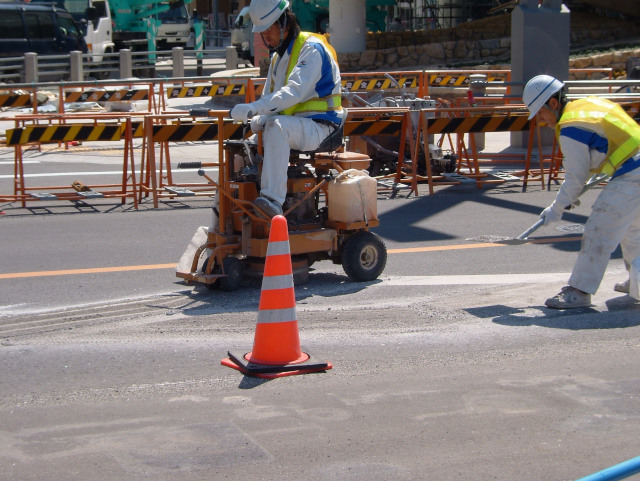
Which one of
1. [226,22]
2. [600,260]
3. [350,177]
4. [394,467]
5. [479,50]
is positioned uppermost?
[226,22]

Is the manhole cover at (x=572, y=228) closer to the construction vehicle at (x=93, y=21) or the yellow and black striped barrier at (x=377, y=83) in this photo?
the yellow and black striped barrier at (x=377, y=83)

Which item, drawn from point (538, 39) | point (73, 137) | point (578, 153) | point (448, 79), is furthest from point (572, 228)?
point (448, 79)

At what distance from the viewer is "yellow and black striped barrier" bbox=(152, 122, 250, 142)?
1093 cm

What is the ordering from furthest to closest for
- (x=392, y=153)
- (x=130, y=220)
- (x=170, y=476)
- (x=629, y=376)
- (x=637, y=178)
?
1. (x=392, y=153)
2. (x=130, y=220)
3. (x=637, y=178)
4. (x=629, y=376)
5. (x=170, y=476)

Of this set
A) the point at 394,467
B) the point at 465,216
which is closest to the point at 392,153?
the point at 465,216

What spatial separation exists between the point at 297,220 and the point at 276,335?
2.27m

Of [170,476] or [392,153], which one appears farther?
[392,153]

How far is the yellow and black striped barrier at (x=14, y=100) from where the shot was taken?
17.2 m

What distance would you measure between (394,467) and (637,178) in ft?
10.6

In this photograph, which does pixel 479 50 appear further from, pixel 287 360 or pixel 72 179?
pixel 287 360

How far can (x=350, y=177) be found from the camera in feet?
24.4

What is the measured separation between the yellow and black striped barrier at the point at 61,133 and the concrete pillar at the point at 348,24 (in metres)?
14.6

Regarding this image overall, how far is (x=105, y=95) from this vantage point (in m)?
17.8

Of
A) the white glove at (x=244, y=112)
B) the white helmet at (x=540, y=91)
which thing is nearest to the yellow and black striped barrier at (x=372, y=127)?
the white glove at (x=244, y=112)
